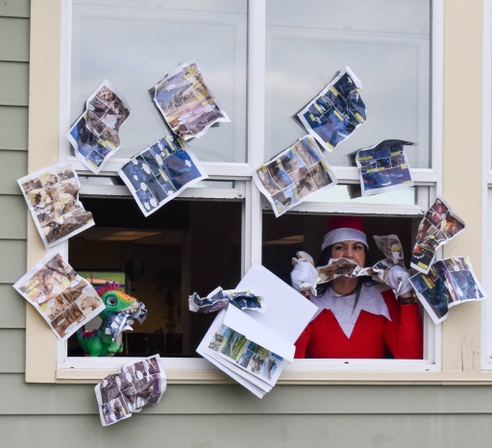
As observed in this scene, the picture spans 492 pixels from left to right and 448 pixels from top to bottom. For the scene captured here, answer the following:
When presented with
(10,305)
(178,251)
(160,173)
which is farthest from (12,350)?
(178,251)

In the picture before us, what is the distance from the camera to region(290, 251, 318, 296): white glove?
346 cm

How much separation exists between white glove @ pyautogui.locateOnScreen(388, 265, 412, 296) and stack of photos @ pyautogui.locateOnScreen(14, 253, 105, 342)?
1.27 m

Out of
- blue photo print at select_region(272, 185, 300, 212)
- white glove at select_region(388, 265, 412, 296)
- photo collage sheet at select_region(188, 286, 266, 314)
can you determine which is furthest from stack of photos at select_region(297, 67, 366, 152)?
photo collage sheet at select_region(188, 286, 266, 314)

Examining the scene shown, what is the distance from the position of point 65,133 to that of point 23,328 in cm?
81

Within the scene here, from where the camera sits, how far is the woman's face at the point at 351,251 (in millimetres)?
3691

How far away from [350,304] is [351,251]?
0.24m

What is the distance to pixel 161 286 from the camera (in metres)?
6.76

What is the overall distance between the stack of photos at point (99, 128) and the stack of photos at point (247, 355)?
0.86 metres

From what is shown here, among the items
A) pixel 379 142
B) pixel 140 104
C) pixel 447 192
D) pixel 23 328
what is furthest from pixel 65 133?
pixel 447 192

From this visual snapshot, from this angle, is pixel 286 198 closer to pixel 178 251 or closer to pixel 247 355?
pixel 247 355

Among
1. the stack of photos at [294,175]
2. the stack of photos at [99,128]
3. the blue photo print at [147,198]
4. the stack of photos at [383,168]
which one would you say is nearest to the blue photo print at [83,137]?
the stack of photos at [99,128]

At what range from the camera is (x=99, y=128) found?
330 cm

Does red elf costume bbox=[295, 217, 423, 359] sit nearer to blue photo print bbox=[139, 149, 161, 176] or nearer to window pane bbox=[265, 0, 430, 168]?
window pane bbox=[265, 0, 430, 168]

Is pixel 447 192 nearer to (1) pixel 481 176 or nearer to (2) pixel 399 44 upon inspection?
(1) pixel 481 176
